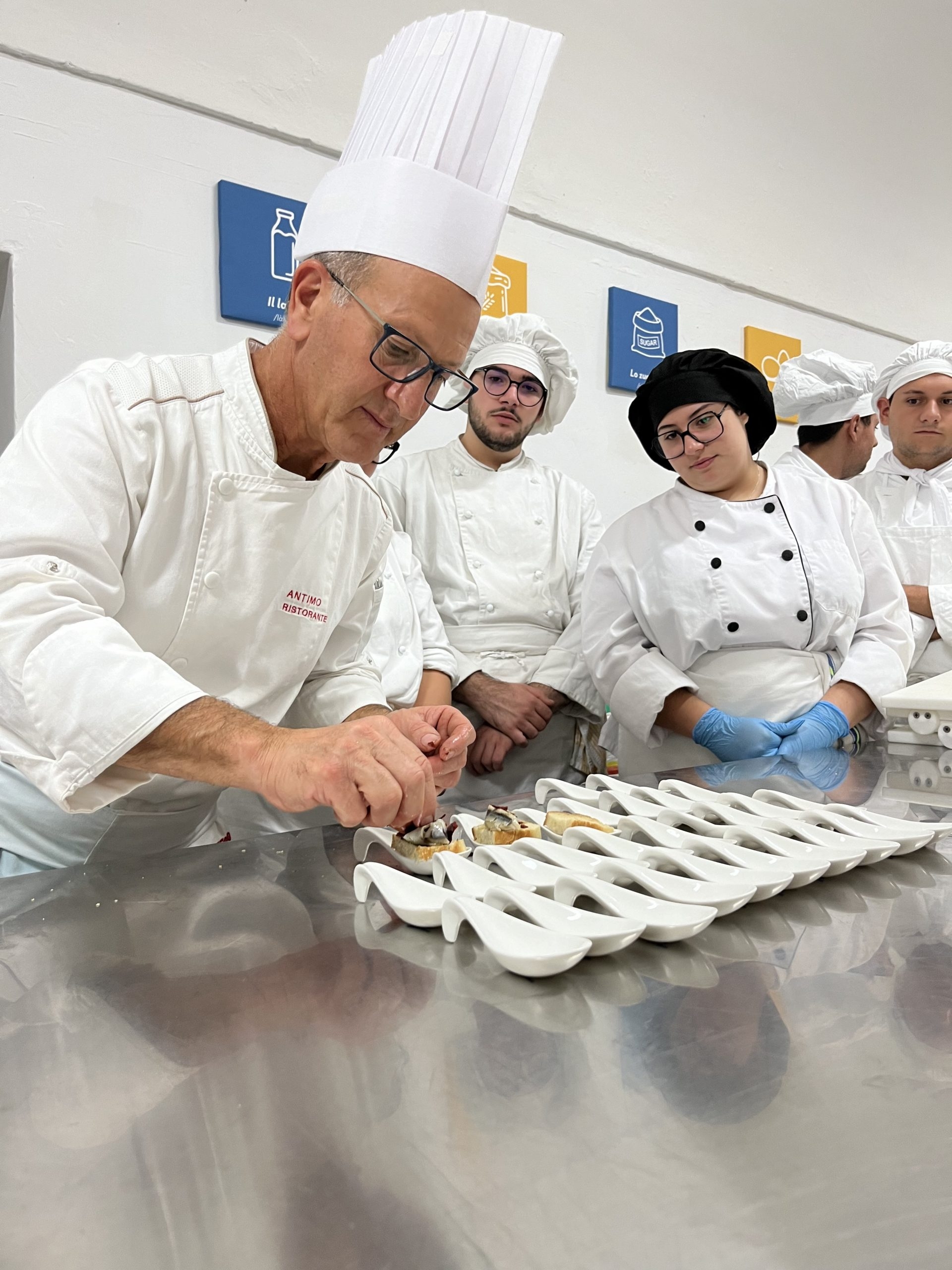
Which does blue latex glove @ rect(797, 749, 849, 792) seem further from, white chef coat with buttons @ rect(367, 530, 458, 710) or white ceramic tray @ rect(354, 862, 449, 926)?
white chef coat with buttons @ rect(367, 530, 458, 710)

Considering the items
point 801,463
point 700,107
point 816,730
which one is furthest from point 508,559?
point 700,107

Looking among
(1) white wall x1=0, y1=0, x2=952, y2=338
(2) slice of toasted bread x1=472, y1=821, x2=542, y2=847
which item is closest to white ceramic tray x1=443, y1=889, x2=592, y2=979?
(2) slice of toasted bread x1=472, y1=821, x2=542, y2=847

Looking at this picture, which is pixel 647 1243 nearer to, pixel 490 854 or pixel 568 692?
pixel 490 854

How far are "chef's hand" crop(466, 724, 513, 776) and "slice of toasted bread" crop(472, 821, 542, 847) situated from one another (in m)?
1.38

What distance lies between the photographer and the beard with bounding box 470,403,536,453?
2.66m

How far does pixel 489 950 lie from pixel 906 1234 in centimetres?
34

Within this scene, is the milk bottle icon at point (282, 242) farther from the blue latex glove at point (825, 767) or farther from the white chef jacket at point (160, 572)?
the blue latex glove at point (825, 767)

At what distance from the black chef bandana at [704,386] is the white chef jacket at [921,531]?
847 millimetres

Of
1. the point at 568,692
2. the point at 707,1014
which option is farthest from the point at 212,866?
the point at 568,692

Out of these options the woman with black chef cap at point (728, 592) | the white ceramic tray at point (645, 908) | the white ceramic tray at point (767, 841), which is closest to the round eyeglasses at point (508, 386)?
the woman with black chef cap at point (728, 592)

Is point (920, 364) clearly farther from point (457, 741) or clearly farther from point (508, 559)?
point (457, 741)

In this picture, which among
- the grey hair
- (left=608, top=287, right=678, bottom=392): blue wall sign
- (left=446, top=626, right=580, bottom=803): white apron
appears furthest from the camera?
(left=608, top=287, right=678, bottom=392): blue wall sign

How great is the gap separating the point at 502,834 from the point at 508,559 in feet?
5.59

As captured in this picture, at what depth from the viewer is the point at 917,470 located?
9.70 ft
